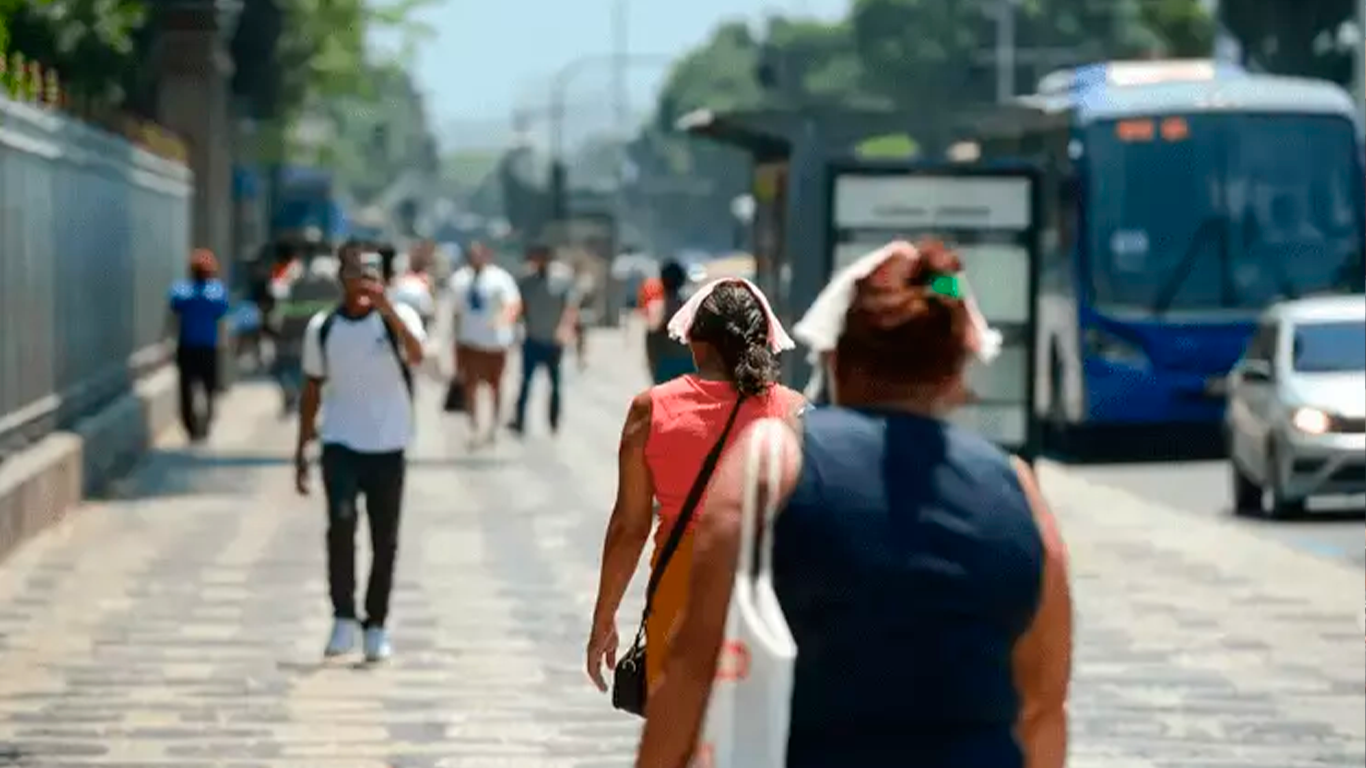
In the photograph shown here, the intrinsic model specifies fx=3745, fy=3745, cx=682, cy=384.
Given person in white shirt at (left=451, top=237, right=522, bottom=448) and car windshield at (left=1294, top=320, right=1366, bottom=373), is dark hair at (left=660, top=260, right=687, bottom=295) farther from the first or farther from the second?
person in white shirt at (left=451, top=237, right=522, bottom=448)

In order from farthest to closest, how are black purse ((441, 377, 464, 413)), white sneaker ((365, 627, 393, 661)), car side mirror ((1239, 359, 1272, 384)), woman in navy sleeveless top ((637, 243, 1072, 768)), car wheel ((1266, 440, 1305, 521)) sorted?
black purse ((441, 377, 464, 413)) < car side mirror ((1239, 359, 1272, 384)) < car wheel ((1266, 440, 1305, 521)) < white sneaker ((365, 627, 393, 661)) < woman in navy sleeveless top ((637, 243, 1072, 768))

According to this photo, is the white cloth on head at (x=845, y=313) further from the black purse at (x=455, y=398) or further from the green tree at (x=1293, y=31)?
the green tree at (x=1293, y=31)

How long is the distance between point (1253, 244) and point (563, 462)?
6702mm

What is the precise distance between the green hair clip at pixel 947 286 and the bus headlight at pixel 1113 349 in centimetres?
2628

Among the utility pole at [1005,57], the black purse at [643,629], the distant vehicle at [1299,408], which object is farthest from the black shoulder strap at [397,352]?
the utility pole at [1005,57]

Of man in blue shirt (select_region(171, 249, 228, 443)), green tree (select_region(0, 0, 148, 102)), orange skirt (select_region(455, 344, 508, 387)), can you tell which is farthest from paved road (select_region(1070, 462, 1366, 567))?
green tree (select_region(0, 0, 148, 102))

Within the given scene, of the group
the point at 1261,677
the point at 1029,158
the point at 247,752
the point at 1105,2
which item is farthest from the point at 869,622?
the point at 1105,2

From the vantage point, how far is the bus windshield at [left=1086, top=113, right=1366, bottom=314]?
32.1 m

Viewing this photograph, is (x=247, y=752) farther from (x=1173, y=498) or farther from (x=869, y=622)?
(x=1173, y=498)

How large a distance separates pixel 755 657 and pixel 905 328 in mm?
537

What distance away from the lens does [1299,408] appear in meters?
23.2

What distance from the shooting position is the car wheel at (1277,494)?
76.4ft

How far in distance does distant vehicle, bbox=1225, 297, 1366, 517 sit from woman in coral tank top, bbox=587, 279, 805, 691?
48.8 feet

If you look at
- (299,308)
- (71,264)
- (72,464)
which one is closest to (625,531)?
(72,464)
